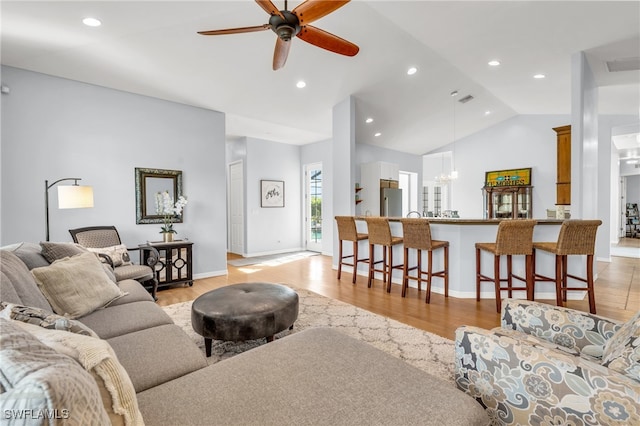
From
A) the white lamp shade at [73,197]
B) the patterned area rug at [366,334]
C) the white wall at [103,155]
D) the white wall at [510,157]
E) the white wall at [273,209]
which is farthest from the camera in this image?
the white wall at [273,209]

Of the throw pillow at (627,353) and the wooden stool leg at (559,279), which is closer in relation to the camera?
the throw pillow at (627,353)

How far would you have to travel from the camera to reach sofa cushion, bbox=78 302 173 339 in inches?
71.4

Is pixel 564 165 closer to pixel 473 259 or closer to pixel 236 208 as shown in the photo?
pixel 473 259

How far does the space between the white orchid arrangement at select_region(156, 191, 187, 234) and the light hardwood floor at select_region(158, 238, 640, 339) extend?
0.92 m

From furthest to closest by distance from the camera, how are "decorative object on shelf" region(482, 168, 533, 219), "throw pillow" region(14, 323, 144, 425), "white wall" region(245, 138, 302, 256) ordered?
1. "white wall" region(245, 138, 302, 256)
2. "decorative object on shelf" region(482, 168, 533, 219)
3. "throw pillow" region(14, 323, 144, 425)

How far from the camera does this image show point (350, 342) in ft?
5.09

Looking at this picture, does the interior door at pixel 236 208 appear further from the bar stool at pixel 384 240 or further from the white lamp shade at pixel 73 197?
the white lamp shade at pixel 73 197

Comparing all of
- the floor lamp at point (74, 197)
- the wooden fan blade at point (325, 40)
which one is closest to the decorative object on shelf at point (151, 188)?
the floor lamp at point (74, 197)

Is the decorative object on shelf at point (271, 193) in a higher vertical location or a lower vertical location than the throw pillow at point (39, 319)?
higher

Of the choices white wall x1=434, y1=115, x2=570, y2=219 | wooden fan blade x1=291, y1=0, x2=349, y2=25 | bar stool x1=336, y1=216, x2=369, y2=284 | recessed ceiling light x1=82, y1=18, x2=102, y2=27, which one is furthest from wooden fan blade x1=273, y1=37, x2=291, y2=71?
white wall x1=434, y1=115, x2=570, y2=219

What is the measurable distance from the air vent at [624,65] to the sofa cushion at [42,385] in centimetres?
613

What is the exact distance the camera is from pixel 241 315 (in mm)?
2195

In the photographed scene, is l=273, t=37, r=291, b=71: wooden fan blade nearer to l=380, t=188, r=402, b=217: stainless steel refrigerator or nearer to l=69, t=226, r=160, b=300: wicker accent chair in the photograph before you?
l=69, t=226, r=160, b=300: wicker accent chair

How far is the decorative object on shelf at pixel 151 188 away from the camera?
4336 mm
